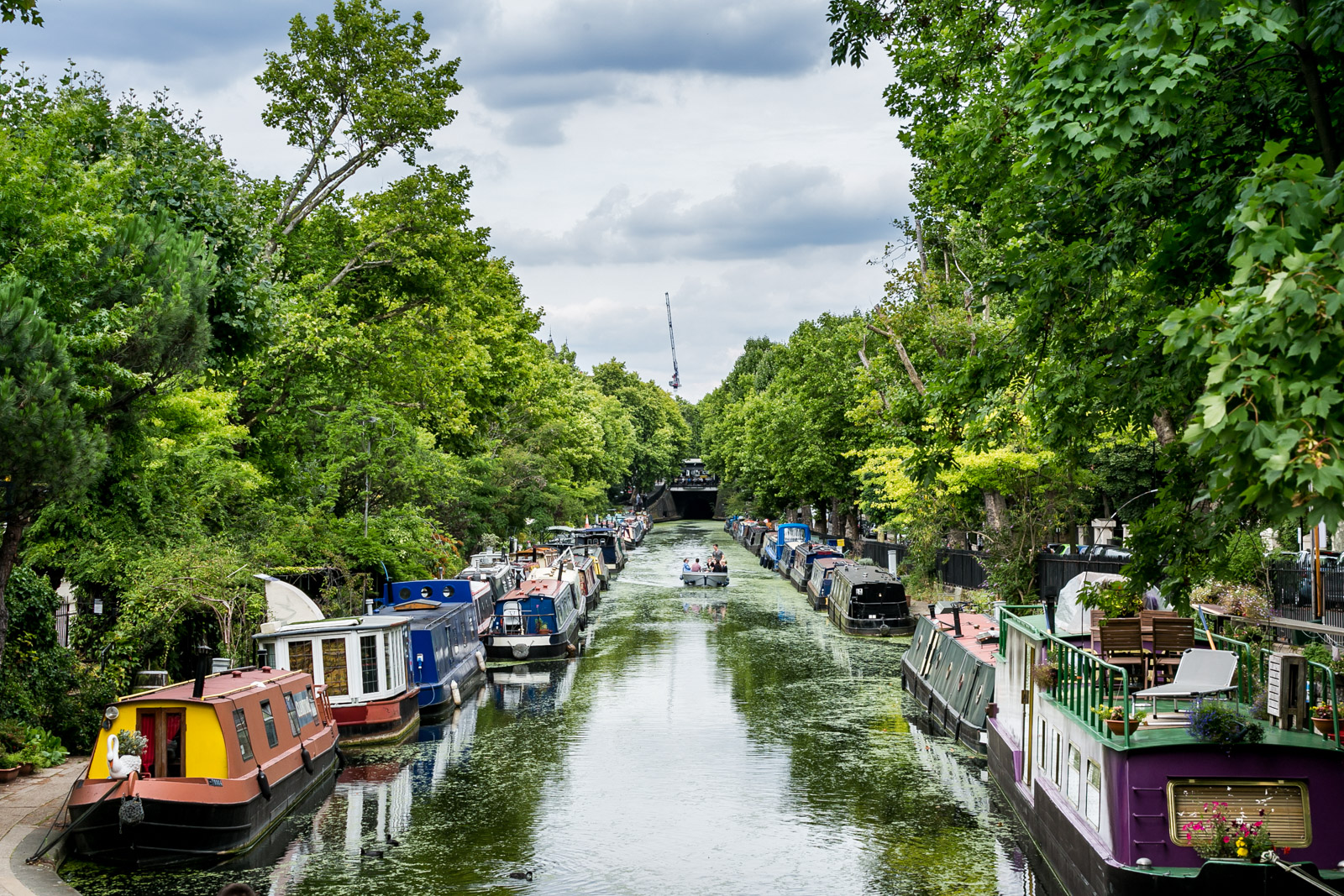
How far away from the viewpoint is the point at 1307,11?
31.4 feet

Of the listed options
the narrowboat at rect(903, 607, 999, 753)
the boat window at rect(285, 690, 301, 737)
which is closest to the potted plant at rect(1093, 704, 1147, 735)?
the narrowboat at rect(903, 607, 999, 753)

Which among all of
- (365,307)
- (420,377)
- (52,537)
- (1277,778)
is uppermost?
(365,307)

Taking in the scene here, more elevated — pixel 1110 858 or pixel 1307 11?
pixel 1307 11

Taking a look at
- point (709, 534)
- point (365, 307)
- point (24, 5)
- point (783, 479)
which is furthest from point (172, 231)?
point (709, 534)

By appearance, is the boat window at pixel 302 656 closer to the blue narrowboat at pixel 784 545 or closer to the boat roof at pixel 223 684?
the boat roof at pixel 223 684

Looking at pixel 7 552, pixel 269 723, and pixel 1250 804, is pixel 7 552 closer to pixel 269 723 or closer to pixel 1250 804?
pixel 269 723

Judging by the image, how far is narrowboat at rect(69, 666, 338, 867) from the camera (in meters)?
14.2

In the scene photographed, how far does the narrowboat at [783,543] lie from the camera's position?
2509 inches

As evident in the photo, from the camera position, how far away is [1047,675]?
49.5 ft

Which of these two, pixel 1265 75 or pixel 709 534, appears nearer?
pixel 1265 75

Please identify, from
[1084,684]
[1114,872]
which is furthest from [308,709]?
[1114,872]

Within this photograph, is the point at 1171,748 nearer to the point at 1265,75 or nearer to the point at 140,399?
the point at 1265,75

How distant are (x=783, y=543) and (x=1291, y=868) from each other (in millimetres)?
56835

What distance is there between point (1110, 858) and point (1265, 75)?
310 inches
